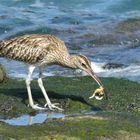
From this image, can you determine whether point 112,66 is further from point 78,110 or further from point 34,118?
point 34,118

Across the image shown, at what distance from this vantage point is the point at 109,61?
73.2 feet

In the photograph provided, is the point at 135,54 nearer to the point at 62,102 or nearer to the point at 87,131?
the point at 62,102

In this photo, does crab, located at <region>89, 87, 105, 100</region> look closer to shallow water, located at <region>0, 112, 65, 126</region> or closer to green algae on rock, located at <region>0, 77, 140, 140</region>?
green algae on rock, located at <region>0, 77, 140, 140</region>

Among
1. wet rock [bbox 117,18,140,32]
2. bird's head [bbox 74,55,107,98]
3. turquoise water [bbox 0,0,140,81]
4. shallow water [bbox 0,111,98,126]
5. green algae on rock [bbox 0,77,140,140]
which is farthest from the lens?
wet rock [bbox 117,18,140,32]

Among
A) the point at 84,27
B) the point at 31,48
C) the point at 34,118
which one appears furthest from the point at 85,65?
the point at 84,27

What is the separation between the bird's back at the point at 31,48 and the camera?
42.5 feet

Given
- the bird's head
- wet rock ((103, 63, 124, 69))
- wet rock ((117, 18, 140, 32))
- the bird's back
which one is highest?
the bird's back

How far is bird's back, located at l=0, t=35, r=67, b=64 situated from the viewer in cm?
1294

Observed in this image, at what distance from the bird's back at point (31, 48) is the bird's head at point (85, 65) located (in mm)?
528

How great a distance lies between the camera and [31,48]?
13.1 metres

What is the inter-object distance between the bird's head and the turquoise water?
5.98 meters

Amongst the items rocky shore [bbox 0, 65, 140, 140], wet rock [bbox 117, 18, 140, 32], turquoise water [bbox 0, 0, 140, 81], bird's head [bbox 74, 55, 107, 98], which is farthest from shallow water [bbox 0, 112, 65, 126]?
wet rock [bbox 117, 18, 140, 32]

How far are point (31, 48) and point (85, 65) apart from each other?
1183mm

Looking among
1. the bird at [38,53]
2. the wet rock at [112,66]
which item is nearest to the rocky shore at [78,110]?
the bird at [38,53]
